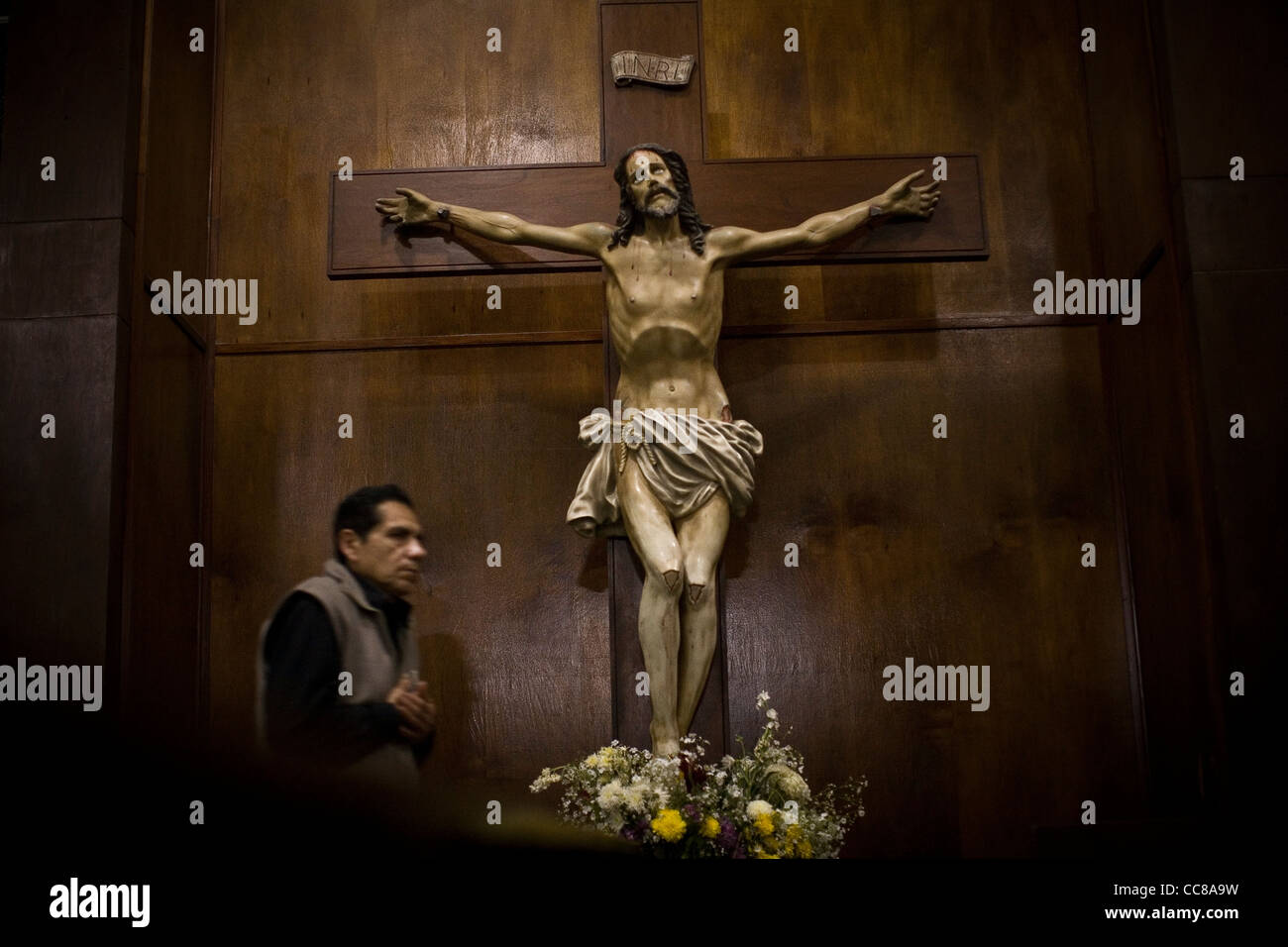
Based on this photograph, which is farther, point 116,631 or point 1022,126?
point 1022,126

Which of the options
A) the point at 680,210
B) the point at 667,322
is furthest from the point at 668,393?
the point at 680,210

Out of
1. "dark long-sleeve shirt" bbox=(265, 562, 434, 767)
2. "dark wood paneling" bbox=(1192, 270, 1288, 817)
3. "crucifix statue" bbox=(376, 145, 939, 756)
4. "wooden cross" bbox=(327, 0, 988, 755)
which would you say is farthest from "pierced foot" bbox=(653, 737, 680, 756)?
"dark long-sleeve shirt" bbox=(265, 562, 434, 767)

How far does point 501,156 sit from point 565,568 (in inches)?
59.2

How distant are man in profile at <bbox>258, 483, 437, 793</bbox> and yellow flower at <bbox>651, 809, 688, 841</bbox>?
3.06 ft

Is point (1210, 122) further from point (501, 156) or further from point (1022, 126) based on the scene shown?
point (501, 156)

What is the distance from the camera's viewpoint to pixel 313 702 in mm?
1998

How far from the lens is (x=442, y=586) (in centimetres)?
428

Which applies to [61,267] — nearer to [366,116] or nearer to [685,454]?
[366,116]

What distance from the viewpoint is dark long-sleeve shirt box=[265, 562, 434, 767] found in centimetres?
186

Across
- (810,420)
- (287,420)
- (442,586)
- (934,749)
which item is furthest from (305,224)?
(934,749)

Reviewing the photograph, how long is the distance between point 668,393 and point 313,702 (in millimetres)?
2142

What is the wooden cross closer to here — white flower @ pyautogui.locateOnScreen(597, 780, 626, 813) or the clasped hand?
white flower @ pyautogui.locateOnScreen(597, 780, 626, 813)

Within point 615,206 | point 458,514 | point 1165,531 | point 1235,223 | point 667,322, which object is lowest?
point 1165,531

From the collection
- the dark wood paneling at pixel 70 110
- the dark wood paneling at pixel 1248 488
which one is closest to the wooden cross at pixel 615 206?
the dark wood paneling at pixel 70 110
